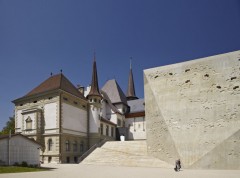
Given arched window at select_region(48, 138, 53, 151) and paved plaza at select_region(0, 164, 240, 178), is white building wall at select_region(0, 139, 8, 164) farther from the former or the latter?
arched window at select_region(48, 138, 53, 151)

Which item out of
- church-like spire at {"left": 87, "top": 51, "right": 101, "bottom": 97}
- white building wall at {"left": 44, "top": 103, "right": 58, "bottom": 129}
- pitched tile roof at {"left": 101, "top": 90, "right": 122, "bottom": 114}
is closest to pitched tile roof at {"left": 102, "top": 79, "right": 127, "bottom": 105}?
pitched tile roof at {"left": 101, "top": 90, "right": 122, "bottom": 114}

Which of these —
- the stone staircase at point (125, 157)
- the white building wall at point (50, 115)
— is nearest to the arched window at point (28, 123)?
the white building wall at point (50, 115)

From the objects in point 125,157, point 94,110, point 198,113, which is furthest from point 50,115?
point 198,113

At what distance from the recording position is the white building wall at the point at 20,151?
20.1 meters

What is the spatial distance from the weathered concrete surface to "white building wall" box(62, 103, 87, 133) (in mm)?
11150

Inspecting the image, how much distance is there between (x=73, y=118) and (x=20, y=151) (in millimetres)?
12156

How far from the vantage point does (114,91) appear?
52.1 meters

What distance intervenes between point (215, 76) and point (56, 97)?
19.2 metres

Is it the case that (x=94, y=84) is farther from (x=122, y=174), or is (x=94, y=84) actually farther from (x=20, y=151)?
(x=122, y=174)

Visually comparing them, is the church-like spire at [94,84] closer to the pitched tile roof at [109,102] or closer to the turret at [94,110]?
the turret at [94,110]

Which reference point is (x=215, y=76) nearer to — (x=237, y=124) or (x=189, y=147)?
(x=237, y=124)

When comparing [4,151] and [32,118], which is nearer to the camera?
[4,151]

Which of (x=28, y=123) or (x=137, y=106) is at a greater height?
(x=137, y=106)

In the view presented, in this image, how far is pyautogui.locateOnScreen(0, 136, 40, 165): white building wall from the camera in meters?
20.1
